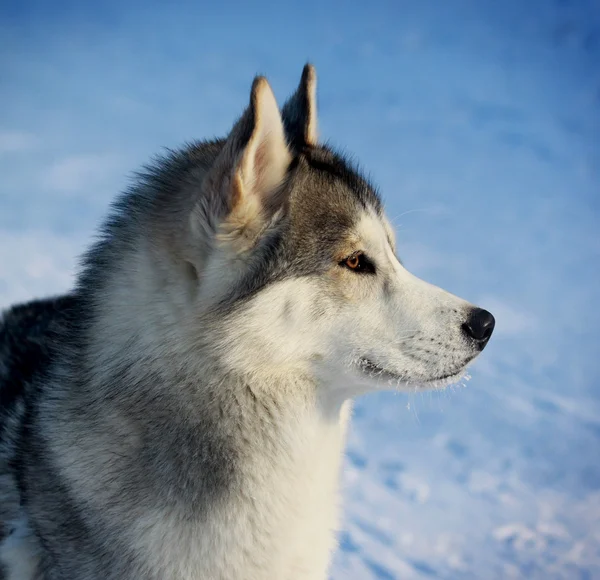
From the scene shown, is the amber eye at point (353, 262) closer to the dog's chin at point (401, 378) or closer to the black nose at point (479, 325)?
the dog's chin at point (401, 378)

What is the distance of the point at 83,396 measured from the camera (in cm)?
333

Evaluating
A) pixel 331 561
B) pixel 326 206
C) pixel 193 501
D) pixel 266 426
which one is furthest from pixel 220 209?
pixel 331 561

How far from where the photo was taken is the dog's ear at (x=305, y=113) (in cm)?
378

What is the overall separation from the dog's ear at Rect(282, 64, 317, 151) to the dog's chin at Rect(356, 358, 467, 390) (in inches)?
47.8

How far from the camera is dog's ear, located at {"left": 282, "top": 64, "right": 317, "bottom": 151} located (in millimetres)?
3777

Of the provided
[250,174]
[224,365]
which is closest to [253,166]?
[250,174]

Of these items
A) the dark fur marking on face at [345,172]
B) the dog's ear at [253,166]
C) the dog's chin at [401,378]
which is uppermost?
the dark fur marking on face at [345,172]

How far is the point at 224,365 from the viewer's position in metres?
3.10

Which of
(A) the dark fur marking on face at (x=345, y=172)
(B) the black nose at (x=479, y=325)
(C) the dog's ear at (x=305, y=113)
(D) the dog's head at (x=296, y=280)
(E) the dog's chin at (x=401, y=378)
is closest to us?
(D) the dog's head at (x=296, y=280)

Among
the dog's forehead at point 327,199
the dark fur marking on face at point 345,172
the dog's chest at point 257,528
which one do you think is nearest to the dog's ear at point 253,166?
the dog's forehead at point 327,199

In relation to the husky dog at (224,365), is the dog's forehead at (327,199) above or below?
above

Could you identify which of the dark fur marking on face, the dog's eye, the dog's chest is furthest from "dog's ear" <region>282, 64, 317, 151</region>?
the dog's chest

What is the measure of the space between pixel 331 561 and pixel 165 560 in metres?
0.97

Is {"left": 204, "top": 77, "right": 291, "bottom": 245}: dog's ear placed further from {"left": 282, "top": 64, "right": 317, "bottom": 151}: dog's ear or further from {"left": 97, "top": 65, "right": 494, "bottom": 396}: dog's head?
{"left": 282, "top": 64, "right": 317, "bottom": 151}: dog's ear
